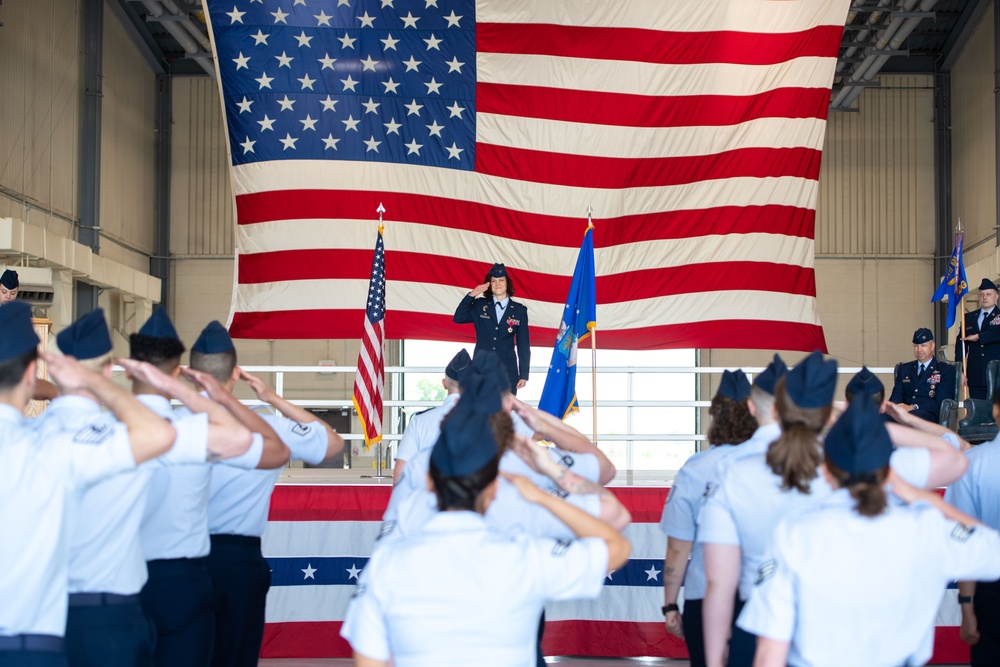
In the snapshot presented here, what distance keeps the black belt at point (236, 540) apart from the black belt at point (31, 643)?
1.34 meters

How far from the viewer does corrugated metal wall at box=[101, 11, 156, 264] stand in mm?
16500

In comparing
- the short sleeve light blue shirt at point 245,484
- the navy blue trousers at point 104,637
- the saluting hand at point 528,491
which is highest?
the saluting hand at point 528,491

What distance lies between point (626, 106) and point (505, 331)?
2839mm

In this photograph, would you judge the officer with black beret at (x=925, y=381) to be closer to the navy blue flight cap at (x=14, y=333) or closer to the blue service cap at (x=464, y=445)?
the blue service cap at (x=464, y=445)

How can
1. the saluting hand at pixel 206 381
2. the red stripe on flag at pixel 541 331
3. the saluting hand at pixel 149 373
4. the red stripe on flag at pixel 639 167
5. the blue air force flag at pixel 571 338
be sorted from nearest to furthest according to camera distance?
the saluting hand at pixel 149 373 → the saluting hand at pixel 206 381 → the blue air force flag at pixel 571 338 → the red stripe on flag at pixel 541 331 → the red stripe on flag at pixel 639 167

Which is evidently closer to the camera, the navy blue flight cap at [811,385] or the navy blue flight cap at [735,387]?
the navy blue flight cap at [811,385]

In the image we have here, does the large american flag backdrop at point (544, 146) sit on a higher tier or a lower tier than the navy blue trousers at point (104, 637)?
higher

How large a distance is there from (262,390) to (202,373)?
0.38m

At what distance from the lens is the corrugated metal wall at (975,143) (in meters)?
16.4

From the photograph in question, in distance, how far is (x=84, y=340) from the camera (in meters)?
2.58

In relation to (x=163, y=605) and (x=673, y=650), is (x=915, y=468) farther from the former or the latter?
(x=673, y=650)

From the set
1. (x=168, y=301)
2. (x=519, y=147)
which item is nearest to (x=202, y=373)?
→ (x=519, y=147)

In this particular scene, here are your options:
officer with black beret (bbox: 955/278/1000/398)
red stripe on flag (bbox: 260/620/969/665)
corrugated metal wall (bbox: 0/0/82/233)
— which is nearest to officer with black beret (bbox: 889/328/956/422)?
officer with black beret (bbox: 955/278/1000/398)

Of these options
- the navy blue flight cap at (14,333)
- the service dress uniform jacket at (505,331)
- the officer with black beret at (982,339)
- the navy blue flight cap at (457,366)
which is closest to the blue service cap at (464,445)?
the navy blue flight cap at (14,333)
